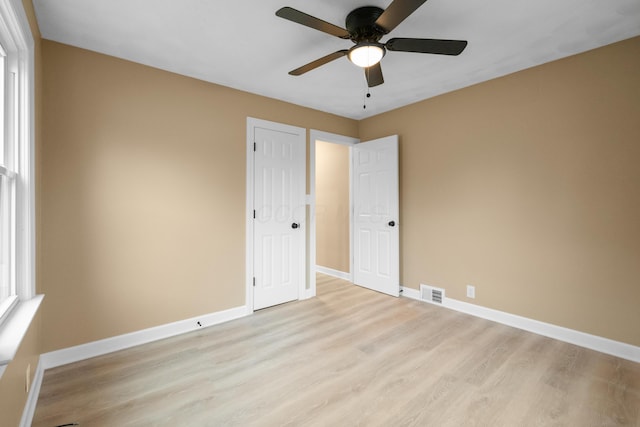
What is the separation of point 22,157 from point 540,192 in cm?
403

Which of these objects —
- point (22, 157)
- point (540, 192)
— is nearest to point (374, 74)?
point (540, 192)

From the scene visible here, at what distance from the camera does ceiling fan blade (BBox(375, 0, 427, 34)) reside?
150 cm

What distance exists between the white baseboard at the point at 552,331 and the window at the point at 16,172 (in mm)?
3659

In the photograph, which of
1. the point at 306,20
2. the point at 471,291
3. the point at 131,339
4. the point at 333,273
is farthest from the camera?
the point at 333,273

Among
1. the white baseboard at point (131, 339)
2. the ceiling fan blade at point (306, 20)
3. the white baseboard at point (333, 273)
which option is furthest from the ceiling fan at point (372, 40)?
the white baseboard at point (333, 273)

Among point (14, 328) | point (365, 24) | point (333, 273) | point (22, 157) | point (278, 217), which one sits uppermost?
point (365, 24)

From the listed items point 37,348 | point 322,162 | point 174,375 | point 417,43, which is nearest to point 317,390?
point 174,375

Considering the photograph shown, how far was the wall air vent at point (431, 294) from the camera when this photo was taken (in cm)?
352

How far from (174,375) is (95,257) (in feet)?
3.88

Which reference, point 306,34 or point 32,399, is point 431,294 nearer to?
point 306,34

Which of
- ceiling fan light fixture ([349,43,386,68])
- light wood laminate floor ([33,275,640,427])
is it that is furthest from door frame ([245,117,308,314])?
ceiling fan light fixture ([349,43,386,68])

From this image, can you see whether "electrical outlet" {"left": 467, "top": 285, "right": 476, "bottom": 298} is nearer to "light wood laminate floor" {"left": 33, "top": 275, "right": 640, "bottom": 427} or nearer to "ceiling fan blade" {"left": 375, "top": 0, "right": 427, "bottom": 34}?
"light wood laminate floor" {"left": 33, "top": 275, "right": 640, "bottom": 427}

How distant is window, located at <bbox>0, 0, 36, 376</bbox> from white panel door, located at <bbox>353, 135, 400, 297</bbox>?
342cm

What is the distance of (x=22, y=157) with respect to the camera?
1747 mm
